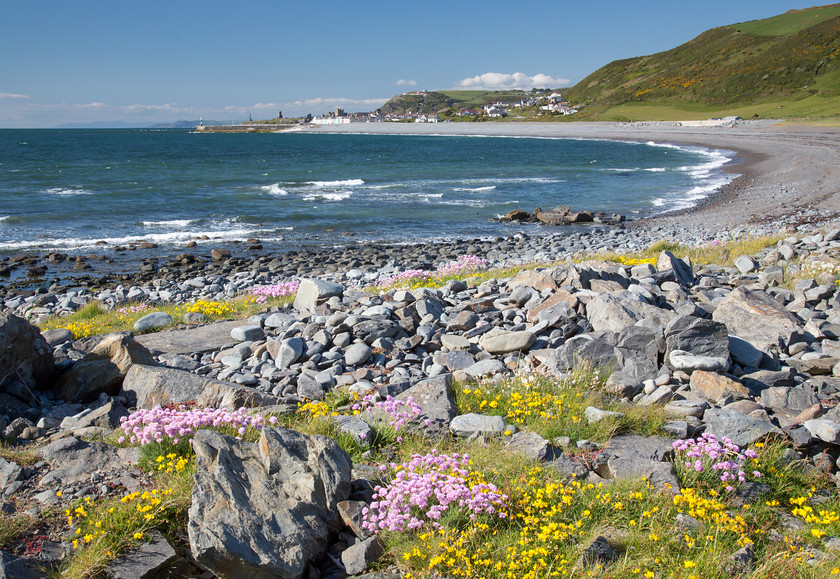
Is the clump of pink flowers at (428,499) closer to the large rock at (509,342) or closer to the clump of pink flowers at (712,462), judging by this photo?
the clump of pink flowers at (712,462)

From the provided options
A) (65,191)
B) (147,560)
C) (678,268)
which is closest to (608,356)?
(678,268)

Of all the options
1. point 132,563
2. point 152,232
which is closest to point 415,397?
point 132,563

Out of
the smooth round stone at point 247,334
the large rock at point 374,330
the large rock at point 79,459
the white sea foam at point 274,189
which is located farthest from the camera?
the white sea foam at point 274,189

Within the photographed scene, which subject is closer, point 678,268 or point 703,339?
point 703,339

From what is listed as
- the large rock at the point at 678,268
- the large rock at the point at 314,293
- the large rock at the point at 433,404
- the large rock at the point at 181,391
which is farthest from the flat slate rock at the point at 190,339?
the large rock at the point at 678,268

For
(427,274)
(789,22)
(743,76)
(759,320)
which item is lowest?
(427,274)

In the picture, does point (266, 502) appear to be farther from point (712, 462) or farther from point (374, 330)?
point (374, 330)

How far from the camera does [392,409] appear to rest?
5453 millimetres

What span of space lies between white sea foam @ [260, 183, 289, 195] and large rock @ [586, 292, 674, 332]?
37455 millimetres

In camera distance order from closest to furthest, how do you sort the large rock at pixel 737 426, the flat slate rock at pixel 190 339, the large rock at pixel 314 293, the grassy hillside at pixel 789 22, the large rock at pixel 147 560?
the large rock at pixel 147 560, the large rock at pixel 737 426, the flat slate rock at pixel 190 339, the large rock at pixel 314 293, the grassy hillside at pixel 789 22

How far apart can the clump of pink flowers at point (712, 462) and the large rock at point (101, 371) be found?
20.0 feet

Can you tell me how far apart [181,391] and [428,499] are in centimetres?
340

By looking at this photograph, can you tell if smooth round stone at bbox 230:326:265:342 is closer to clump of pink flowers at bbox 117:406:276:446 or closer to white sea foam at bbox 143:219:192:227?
clump of pink flowers at bbox 117:406:276:446

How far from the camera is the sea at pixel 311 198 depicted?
1093 inches
